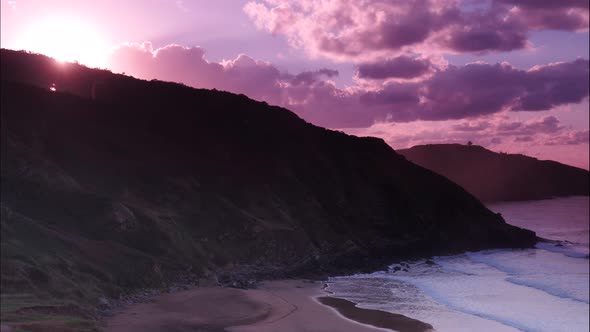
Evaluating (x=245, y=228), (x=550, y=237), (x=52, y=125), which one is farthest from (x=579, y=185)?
(x=52, y=125)

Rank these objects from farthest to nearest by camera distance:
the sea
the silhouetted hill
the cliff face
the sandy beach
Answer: the silhouetted hill < the cliff face < the sea < the sandy beach

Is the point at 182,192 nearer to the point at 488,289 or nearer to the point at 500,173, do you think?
the point at 488,289

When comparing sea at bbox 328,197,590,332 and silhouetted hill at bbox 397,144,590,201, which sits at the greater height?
silhouetted hill at bbox 397,144,590,201

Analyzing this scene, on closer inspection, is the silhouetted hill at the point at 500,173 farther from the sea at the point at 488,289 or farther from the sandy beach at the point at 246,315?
the sandy beach at the point at 246,315

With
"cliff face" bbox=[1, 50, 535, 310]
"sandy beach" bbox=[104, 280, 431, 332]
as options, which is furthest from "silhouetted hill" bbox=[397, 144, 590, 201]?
"sandy beach" bbox=[104, 280, 431, 332]

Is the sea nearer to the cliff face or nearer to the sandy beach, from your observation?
the sandy beach

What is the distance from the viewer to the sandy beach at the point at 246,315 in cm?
2609

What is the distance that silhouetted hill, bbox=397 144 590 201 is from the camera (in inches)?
5177

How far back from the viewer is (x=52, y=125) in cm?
5059

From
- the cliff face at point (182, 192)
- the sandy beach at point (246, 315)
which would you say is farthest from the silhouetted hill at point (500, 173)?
the sandy beach at point (246, 315)

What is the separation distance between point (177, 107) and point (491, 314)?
4388cm

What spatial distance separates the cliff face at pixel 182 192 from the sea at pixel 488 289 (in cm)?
440

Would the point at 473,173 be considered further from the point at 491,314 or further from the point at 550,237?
the point at 491,314

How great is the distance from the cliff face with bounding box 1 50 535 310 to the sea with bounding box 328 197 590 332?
4397mm
